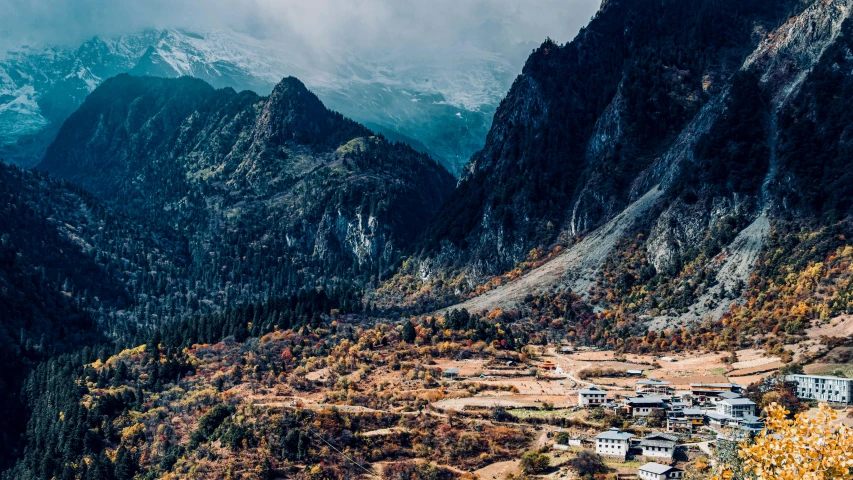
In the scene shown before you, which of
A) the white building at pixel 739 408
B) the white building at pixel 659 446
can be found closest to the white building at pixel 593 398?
the white building at pixel 739 408

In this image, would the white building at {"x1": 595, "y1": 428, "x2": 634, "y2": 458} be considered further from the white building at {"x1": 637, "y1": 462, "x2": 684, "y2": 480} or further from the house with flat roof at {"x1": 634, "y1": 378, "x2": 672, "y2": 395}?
the house with flat roof at {"x1": 634, "y1": 378, "x2": 672, "y2": 395}

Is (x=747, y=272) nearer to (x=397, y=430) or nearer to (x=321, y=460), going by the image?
(x=397, y=430)

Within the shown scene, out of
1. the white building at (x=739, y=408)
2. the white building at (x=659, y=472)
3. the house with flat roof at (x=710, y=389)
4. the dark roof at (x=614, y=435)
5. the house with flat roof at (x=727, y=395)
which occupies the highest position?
the house with flat roof at (x=710, y=389)

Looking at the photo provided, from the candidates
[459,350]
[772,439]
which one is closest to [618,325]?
[459,350]

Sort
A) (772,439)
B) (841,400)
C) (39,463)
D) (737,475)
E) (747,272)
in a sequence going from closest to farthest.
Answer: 1. (772,439)
2. (737,475)
3. (841,400)
4. (39,463)
5. (747,272)

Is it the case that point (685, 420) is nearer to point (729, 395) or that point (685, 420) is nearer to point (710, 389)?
point (729, 395)

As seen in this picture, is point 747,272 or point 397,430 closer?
point 397,430

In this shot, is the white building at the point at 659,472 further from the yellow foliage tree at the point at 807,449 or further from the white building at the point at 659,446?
the yellow foliage tree at the point at 807,449

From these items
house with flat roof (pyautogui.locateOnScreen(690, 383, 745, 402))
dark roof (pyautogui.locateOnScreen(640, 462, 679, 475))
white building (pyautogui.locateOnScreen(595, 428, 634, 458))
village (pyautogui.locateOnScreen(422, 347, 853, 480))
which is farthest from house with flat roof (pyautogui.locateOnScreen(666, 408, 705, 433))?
dark roof (pyautogui.locateOnScreen(640, 462, 679, 475))
